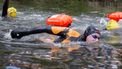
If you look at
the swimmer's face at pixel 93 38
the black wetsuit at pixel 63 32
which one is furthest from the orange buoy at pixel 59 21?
the swimmer's face at pixel 93 38

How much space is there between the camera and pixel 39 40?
411 inches

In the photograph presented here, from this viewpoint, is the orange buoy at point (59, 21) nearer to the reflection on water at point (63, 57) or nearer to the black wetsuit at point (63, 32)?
the black wetsuit at point (63, 32)

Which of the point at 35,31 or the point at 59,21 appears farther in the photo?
the point at 59,21

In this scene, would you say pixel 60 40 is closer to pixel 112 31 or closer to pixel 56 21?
pixel 56 21

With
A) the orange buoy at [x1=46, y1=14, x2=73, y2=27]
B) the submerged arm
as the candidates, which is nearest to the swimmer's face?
the submerged arm

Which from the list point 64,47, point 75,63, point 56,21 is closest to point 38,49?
point 64,47

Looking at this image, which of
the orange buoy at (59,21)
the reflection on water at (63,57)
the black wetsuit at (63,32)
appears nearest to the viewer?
the reflection on water at (63,57)

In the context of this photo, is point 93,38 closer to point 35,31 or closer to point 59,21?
point 35,31

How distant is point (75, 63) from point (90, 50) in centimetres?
170

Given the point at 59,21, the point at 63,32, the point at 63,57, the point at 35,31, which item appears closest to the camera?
the point at 63,57

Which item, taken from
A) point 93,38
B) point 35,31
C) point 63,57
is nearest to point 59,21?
point 35,31

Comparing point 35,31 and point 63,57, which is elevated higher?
point 35,31

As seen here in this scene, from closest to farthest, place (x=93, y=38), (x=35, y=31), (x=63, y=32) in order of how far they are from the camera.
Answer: (x=93, y=38) < (x=63, y=32) < (x=35, y=31)

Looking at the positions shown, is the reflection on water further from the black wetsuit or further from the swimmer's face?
the black wetsuit
